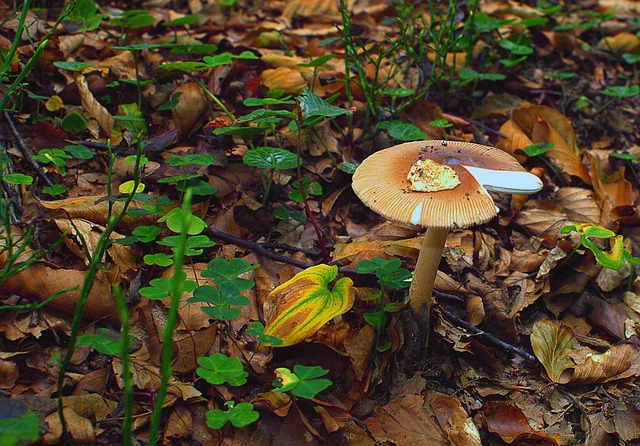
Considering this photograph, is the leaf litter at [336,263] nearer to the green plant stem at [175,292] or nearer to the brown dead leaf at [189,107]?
the brown dead leaf at [189,107]

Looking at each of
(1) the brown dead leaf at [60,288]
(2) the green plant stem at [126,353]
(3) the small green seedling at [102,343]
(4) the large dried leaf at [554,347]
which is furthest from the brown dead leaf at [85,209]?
(4) the large dried leaf at [554,347]

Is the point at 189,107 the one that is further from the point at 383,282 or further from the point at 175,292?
the point at 175,292

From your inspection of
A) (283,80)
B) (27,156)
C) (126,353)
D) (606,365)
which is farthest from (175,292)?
(283,80)

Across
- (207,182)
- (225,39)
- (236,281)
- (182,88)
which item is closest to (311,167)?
(207,182)

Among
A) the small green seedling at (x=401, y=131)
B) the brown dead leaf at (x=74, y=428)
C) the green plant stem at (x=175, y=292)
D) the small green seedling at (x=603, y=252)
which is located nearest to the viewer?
the green plant stem at (x=175, y=292)

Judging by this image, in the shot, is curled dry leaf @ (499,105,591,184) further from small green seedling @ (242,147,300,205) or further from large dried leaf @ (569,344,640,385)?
small green seedling @ (242,147,300,205)

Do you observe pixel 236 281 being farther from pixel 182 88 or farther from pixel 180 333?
pixel 182 88
